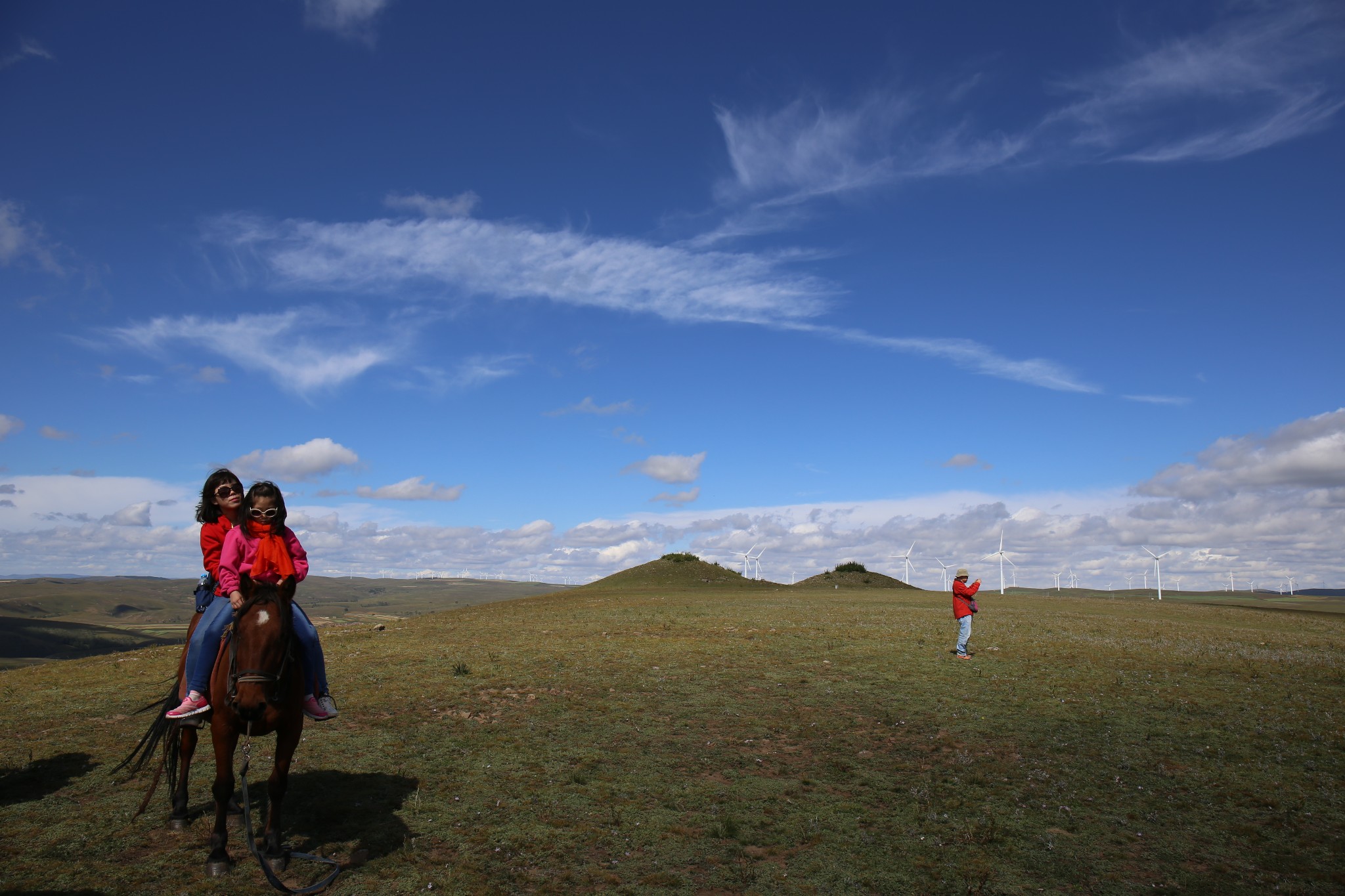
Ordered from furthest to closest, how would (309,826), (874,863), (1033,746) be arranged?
(1033,746), (309,826), (874,863)

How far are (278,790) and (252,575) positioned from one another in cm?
244

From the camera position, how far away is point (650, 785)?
1114 centimetres

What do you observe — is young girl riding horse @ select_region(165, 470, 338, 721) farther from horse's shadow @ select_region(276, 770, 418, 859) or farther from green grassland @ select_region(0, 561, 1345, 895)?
green grassland @ select_region(0, 561, 1345, 895)

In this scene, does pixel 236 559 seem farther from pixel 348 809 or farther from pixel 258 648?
pixel 348 809

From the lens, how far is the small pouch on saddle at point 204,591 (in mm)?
9558

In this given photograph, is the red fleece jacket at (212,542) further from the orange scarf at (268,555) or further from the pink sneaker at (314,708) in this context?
the pink sneaker at (314,708)

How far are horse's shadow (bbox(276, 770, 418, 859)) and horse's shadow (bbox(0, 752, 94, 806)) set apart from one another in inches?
127

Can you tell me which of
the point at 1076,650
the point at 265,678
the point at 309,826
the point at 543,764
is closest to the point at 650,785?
the point at 543,764

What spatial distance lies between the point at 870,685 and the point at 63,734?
55.9 ft

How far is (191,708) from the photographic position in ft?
27.4

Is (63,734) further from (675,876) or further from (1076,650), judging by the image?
(1076,650)

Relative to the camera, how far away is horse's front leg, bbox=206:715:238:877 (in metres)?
7.94

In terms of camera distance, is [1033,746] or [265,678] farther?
[1033,746]

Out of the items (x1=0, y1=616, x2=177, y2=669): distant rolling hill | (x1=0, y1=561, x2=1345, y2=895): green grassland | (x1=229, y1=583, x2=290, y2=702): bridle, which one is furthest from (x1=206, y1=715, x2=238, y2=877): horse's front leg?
(x1=0, y1=616, x2=177, y2=669): distant rolling hill
